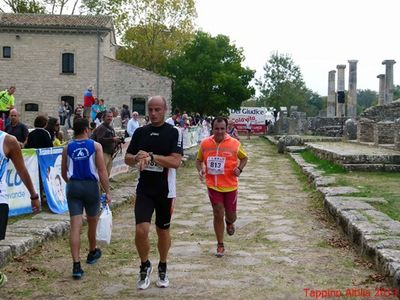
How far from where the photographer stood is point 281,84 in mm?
72875

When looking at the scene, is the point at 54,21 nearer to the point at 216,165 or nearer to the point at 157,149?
the point at 216,165

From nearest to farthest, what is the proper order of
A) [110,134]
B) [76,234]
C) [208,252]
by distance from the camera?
[76,234] < [208,252] < [110,134]

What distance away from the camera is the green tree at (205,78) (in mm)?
45562

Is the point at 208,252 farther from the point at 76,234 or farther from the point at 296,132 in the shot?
the point at 296,132

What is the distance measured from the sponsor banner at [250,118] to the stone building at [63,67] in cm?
1192

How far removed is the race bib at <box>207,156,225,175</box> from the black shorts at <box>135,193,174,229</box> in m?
1.54

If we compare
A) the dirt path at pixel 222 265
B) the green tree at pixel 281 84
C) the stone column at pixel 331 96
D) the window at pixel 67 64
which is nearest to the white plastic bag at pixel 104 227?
the dirt path at pixel 222 265

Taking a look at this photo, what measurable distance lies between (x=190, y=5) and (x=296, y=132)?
16089mm

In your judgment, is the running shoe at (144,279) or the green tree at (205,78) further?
the green tree at (205,78)

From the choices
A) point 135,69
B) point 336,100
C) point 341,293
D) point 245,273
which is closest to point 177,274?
point 245,273

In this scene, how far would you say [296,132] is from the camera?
38062 mm

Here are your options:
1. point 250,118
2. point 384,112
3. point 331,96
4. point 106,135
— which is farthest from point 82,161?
point 250,118

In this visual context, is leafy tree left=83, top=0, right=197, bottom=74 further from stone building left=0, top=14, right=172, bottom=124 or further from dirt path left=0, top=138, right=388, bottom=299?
dirt path left=0, top=138, right=388, bottom=299

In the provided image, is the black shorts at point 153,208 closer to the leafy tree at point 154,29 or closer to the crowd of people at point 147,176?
the crowd of people at point 147,176
